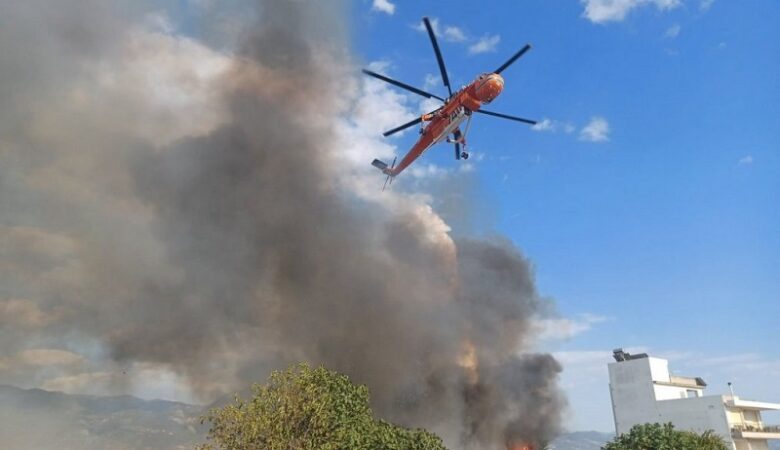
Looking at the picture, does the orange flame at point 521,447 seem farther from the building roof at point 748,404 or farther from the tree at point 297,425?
the tree at point 297,425

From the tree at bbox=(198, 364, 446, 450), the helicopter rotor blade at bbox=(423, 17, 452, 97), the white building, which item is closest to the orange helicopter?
the helicopter rotor blade at bbox=(423, 17, 452, 97)

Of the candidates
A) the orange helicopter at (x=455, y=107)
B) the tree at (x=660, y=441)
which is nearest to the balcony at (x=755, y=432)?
the tree at (x=660, y=441)

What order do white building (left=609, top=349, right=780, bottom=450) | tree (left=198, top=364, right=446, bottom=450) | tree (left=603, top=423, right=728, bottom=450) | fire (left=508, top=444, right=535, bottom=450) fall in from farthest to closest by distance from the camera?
fire (left=508, top=444, right=535, bottom=450) < white building (left=609, top=349, right=780, bottom=450) < tree (left=603, top=423, right=728, bottom=450) < tree (left=198, top=364, right=446, bottom=450)

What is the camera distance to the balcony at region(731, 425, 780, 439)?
2761 inches

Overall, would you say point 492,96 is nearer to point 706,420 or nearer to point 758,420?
point 706,420

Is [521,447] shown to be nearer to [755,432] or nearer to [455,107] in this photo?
[755,432]

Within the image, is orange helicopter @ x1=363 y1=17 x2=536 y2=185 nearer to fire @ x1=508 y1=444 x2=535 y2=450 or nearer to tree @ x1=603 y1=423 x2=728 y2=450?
tree @ x1=603 y1=423 x2=728 y2=450

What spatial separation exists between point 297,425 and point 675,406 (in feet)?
186

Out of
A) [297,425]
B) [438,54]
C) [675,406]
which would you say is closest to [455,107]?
[438,54]

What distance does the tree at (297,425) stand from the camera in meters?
36.7

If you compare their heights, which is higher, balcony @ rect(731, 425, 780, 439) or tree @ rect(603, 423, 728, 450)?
balcony @ rect(731, 425, 780, 439)

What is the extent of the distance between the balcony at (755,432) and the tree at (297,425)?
5241 centimetres

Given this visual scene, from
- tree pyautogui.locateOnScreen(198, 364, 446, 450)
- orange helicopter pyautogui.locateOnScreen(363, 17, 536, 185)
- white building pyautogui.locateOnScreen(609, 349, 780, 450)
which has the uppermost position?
orange helicopter pyautogui.locateOnScreen(363, 17, 536, 185)

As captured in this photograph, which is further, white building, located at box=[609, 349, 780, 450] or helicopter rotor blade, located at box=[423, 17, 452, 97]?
white building, located at box=[609, 349, 780, 450]
